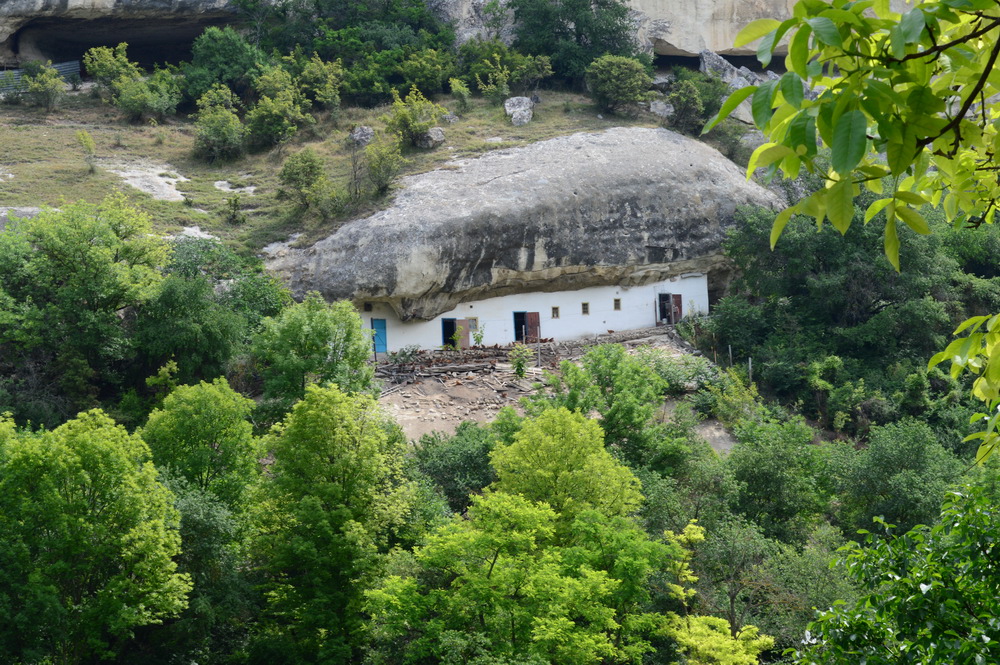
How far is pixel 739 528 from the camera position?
19.5m

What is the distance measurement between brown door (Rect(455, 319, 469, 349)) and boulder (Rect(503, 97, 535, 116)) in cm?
985

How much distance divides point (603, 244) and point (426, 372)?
758cm

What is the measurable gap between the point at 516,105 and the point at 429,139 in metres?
4.39

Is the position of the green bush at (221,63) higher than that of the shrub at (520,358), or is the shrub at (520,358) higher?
the green bush at (221,63)

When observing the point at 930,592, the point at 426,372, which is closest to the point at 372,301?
the point at 426,372

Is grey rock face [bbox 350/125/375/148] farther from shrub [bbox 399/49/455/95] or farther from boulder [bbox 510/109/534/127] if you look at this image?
boulder [bbox 510/109/534/127]

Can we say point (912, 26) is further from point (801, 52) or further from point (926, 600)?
point (926, 600)

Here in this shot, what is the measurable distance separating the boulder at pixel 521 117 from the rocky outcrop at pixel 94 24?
14.7 m

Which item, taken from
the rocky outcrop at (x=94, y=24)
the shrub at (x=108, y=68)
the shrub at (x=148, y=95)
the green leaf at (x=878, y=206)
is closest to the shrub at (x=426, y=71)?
the shrub at (x=148, y=95)

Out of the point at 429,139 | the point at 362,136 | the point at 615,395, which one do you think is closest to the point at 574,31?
the point at 429,139

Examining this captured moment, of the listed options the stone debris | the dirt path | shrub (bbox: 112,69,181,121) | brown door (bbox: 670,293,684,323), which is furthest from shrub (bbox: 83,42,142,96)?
brown door (bbox: 670,293,684,323)

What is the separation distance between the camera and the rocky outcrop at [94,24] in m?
41.8

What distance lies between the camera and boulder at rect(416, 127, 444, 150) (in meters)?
35.7

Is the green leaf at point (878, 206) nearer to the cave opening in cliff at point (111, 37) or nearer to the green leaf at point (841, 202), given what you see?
the green leaf at point (841, 202)
